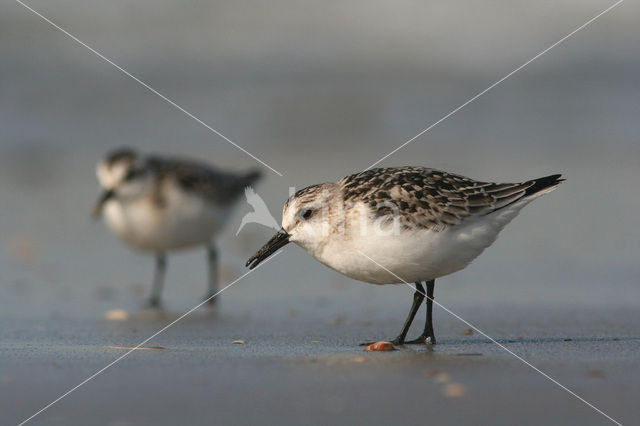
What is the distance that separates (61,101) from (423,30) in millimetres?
7926

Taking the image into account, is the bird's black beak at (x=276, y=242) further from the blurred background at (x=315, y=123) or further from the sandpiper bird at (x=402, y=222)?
the blurred background at (x=315, y=123)

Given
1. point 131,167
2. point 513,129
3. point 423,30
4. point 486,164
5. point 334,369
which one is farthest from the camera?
point 423,30

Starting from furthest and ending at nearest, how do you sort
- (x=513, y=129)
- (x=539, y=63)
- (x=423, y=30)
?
(x=423, y=30), (x=539, y=63), (x=513, y=129)

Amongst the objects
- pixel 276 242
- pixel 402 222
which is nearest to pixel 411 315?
pixel 402 222

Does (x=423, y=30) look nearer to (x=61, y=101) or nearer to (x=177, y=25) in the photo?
(x=177, y=25)

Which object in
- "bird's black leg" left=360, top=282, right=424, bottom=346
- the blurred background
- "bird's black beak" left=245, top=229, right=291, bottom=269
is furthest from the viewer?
the blurred background

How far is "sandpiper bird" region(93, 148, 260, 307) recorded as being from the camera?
9781 mm

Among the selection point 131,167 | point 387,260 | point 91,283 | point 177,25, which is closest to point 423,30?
point 177,25

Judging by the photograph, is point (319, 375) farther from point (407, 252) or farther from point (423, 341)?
point (423, 341)

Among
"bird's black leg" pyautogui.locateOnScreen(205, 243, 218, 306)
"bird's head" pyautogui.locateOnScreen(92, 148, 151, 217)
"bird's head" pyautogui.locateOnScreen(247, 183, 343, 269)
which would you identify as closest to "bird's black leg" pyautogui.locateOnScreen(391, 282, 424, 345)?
"bird's head" pyautogui.locateOnScreen(247, 183, 343, 269)

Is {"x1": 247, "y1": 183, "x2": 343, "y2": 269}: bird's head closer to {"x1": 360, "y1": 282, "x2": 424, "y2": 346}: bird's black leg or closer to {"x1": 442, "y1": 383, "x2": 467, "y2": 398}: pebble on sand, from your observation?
{"x1": 360, "y1": 282, "x2": 424, "y2": 346}: bird's black leg

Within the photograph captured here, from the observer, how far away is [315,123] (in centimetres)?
1728

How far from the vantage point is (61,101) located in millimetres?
17922

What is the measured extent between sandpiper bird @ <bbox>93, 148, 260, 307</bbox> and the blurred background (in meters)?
0.41
